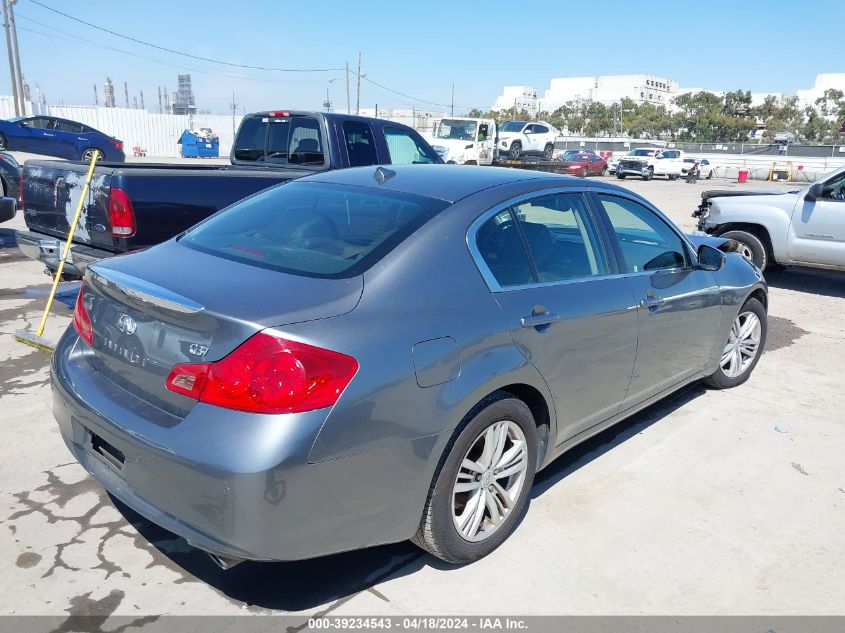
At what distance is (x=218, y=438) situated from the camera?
2316 millimetres

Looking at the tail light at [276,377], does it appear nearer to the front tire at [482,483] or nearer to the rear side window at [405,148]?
the front tire at [482,483]

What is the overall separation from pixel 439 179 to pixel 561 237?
2.34 feet

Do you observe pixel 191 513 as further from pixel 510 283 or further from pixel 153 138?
pixel 153 138

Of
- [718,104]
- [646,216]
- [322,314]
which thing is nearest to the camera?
[322,314]

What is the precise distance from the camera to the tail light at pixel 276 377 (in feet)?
7.59

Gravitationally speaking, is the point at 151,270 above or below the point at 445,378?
above

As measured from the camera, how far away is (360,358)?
2.42 m

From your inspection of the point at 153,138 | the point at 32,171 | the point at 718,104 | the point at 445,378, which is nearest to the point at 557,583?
the point at 445,378

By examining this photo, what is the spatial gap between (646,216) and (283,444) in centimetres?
295

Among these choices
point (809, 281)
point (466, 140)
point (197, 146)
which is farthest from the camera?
point (197, 146)

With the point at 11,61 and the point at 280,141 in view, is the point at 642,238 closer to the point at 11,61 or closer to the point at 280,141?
the point at 280,141

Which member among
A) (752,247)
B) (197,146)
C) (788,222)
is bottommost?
(197,146)

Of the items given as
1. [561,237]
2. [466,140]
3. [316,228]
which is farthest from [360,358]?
[466,140]

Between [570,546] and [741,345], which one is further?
A: [741,345]
